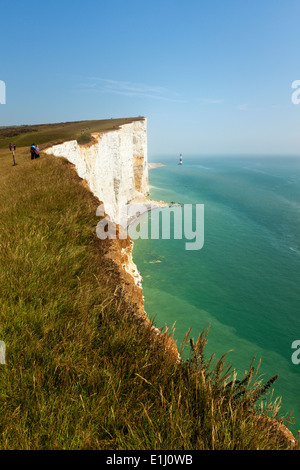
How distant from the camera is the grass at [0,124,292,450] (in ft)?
5.64

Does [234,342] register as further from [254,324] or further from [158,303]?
[158,303]

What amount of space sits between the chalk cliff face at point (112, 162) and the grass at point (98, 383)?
683 inches

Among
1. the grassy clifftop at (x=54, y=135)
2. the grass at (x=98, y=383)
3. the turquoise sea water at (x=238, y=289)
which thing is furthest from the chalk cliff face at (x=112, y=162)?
the grass at (x=98, y=383)

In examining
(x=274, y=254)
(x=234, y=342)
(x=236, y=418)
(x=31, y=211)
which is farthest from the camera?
(x=274, y=254)

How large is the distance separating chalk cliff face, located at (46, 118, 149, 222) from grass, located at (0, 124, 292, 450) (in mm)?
17343

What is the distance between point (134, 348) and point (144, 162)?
174 ft

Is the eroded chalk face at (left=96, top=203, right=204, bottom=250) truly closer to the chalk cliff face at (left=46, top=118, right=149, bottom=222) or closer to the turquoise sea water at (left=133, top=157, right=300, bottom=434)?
the turquoise sea water at (left=133, top=157, right=300, bottom=434)

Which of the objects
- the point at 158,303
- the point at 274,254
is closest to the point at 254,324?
the point at 158,303

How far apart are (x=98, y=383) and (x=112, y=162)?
35.5 m

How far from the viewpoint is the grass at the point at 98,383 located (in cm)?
172

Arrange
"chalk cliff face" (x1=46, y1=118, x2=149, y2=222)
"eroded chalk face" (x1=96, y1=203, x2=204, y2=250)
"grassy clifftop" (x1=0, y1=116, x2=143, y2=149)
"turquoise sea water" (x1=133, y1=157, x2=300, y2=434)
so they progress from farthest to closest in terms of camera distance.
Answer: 1. "eroded chalk face" (x1=96, y1=203, x2=204, y2=250)
2. "grassy clifftop" (x1=0, y1=116, x2=143, y2=149)
3. "chalk cliff face" (x1=46, y1=118, x2=149, y2=222)
4. "turquoise sea water" (x1=133, y1=157, x2=300, y2=434)

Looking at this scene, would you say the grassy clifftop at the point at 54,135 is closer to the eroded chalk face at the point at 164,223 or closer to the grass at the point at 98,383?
the eroded chalk face at the point at 164,223

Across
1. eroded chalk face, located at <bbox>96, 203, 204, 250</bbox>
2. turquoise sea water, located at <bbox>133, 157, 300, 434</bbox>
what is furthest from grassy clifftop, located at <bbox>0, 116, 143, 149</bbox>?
turquoise sea water, located at <bbox>133, 157, 300, 434</bbox>

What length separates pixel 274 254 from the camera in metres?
33.6
